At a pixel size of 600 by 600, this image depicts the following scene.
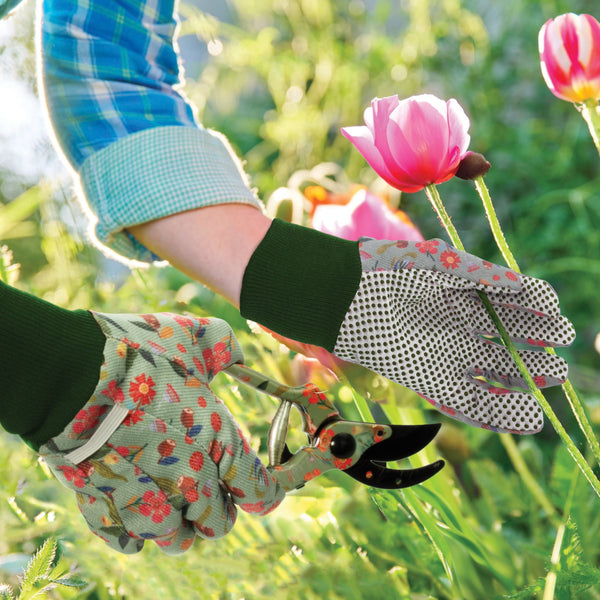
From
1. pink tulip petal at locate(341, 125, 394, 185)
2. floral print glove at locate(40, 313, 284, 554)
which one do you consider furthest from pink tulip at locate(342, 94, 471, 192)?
floral print glove at locate(40, 313, 284, 554)

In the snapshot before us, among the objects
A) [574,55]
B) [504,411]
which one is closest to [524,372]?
[504,411]

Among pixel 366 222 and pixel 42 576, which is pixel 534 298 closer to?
pixel 366 222

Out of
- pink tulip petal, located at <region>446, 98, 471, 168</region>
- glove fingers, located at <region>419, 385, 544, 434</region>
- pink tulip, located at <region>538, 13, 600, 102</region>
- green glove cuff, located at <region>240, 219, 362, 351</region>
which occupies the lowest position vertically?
glove fingers, located at <region>419, 385, 544, 434</region>

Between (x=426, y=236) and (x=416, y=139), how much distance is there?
761 millimetres

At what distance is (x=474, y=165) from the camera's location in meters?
0.27

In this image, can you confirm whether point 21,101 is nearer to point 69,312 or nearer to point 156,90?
point 156,90

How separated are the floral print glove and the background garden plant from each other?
0.19 ft

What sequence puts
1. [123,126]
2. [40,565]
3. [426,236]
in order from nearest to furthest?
[40,565] → [123,126] → [426,236]

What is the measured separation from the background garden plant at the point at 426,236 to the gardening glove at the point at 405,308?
0.05m

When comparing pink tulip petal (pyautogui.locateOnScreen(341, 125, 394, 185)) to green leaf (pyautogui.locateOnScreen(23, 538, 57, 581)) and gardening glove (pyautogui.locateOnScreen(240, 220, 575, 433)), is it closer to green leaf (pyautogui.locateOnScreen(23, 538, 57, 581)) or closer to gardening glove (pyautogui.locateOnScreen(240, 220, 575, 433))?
gardening glove (pyautogui.locateOnScreen(240, 220, 575, 433))

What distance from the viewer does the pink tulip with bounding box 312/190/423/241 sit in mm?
354

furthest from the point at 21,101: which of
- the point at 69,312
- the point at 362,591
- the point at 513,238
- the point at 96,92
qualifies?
the point at 513,238

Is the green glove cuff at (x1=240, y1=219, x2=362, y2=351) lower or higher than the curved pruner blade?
higher

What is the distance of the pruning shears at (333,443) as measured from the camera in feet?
0.94
